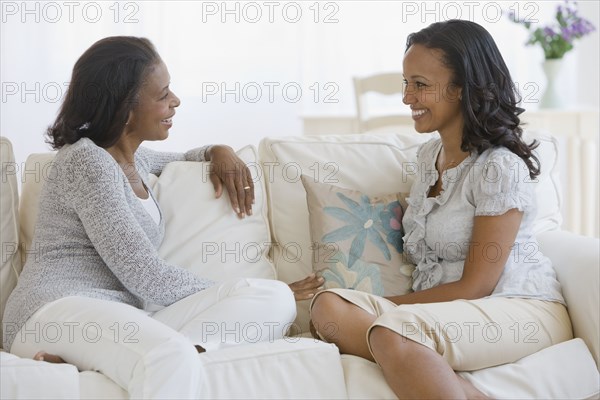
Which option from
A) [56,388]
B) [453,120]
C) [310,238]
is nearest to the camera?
[56,388]

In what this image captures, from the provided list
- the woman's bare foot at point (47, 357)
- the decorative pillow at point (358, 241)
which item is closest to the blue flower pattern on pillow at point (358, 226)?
the decorative pillow at point (358, 241)

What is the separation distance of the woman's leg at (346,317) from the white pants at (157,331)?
0.10 meters

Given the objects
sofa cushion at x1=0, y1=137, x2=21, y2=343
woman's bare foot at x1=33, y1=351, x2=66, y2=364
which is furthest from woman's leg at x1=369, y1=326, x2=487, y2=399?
sofa cushion at x1=0, y1=137, x2=21, y2=343

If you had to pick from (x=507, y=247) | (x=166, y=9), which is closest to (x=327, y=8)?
(x=166, y=9)

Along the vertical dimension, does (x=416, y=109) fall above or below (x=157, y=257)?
above

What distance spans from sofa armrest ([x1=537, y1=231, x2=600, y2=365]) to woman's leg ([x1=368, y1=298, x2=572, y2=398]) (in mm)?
38

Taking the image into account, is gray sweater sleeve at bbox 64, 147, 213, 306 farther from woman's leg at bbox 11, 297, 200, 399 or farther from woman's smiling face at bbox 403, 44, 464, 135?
woman's smiling face at bbox 403, 44, 464, 135

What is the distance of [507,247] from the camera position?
72.6 inches

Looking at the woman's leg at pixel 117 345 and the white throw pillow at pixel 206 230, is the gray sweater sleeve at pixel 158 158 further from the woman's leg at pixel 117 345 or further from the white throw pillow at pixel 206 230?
the woman's leg at pixel 117 345

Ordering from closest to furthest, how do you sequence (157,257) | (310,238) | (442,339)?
(442,339) → (157,257) → (310,238)

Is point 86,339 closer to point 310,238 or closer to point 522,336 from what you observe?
point 310,238

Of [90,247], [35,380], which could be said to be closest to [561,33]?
[90,247]

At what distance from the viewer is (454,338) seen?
1.69 metres

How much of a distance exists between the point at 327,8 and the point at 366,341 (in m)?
2.48
